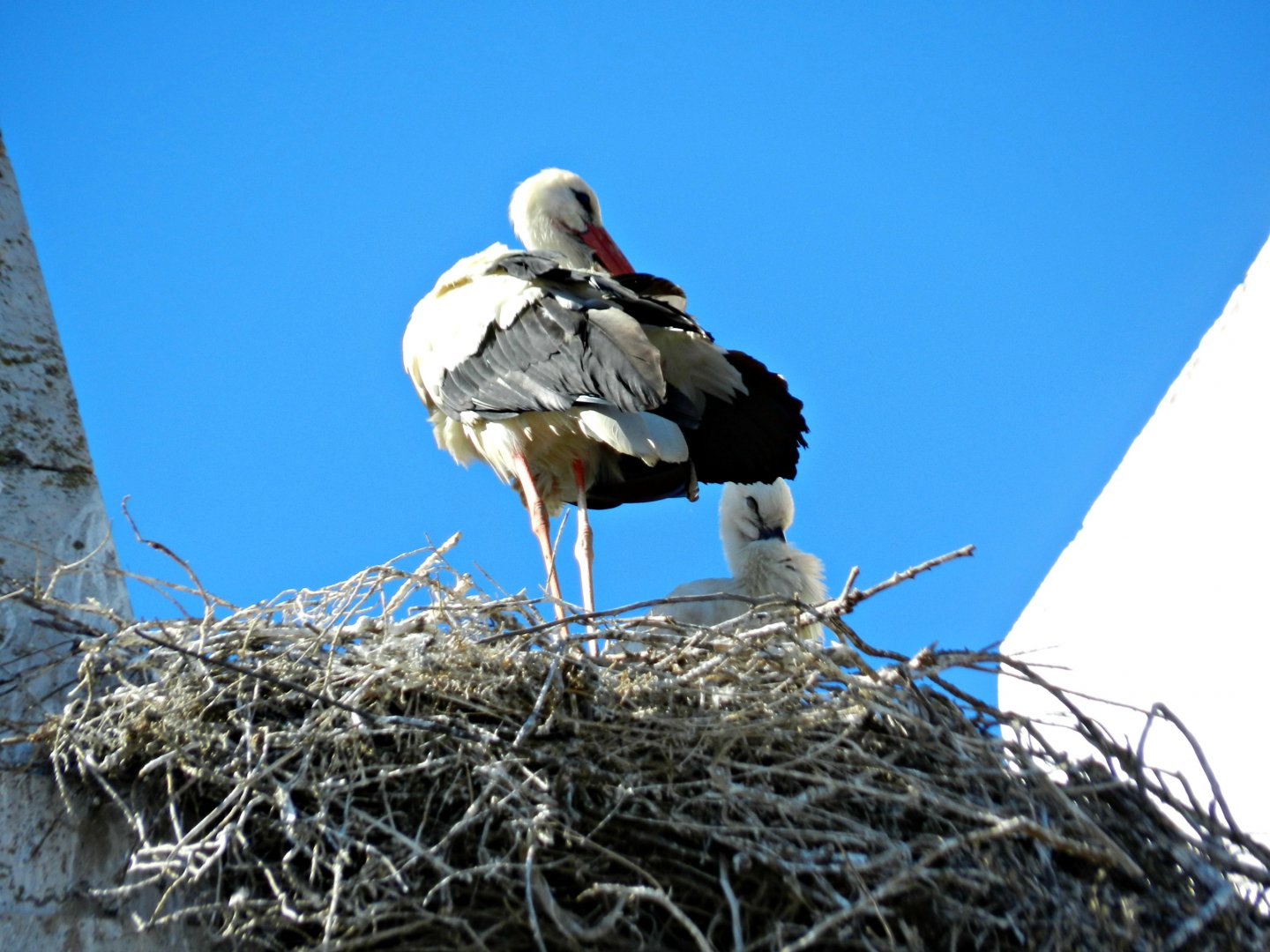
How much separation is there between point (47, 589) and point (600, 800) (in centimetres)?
124

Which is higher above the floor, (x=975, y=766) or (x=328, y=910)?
(x=975, y=766)

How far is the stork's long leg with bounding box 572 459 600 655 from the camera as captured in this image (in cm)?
538

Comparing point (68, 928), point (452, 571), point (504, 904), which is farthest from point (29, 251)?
point (504, 904)

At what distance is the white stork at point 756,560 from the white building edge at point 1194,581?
829mm

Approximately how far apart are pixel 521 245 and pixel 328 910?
3773 millimetres

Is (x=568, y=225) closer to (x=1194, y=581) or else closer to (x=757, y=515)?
(x=757, y=515)

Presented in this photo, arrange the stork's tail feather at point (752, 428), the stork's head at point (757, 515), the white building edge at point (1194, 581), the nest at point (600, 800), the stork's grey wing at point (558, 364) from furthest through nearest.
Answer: the stork's head at point (757, 515)
the stork's tail feather at point (752, 428)
the stork's grey wing at point (558, 364)
the white building edge at point (1194, 581)
the nest at point (600, 800)

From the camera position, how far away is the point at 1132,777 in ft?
11.3

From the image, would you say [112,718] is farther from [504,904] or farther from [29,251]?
[29,251]

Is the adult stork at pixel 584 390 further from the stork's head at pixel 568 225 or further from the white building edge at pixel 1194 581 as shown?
the white building edge at pixel 1194 581

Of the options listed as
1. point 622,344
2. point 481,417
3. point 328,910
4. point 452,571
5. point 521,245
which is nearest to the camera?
point 328,910

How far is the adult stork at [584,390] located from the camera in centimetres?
483

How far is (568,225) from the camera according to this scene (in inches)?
247

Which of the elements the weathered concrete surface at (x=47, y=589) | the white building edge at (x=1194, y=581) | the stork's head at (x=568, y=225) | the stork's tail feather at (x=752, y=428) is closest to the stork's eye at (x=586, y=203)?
the stork's head at (x=568, y=225)
